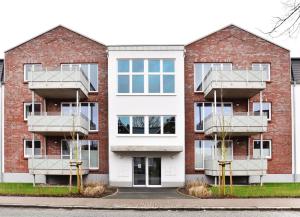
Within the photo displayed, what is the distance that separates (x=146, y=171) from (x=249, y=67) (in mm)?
9943

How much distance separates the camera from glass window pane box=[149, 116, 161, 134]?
96.1 feet

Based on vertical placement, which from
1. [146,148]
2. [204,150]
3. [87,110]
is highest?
[87,110]

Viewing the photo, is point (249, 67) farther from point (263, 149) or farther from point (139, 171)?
point (139, 171)

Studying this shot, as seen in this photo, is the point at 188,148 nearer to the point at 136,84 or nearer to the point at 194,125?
the point at 194,125

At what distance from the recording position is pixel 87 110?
104 ft

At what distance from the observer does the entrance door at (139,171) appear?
29.2m

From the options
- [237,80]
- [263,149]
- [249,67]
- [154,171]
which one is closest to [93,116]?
[154,171]

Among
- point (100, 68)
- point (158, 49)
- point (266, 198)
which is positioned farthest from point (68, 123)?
point (266, 198)

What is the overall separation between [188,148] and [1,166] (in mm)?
12805

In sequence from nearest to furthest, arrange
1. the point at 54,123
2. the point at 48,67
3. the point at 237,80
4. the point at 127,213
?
the point at 127,213 → the point at 237,80 → the point at 54,123 → the point at 48,67

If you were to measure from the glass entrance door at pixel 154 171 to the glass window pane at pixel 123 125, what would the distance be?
2.40m

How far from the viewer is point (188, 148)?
3064 cm

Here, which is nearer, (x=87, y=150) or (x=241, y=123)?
(x=241, y=123)

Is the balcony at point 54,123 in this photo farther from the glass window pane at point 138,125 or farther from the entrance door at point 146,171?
the entrance door at point 146,171
